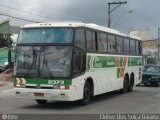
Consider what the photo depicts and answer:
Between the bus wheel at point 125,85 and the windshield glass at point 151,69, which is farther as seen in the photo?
the windshield glass at point 151,69

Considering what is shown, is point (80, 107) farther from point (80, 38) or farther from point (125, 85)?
point (125, 85)

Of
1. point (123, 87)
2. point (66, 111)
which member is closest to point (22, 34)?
point (66, 111)

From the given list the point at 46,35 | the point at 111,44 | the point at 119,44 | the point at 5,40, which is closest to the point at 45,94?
the point at 46,35

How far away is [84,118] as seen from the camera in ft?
45.3

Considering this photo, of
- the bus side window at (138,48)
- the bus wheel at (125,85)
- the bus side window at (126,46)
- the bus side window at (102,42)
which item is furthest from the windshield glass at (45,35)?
the bus side window at (138,48)

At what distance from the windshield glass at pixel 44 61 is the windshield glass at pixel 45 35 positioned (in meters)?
0.30

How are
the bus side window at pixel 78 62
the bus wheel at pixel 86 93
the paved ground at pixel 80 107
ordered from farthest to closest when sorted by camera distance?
→ the bus wheel at pixel 86 93 < the bus side window at pixel 78 62 < the paved ground at pixel 80 107

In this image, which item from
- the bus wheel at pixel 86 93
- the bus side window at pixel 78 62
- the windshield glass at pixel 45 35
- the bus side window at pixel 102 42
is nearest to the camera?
the bus side window at pixel 78 62

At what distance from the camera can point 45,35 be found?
17.1 meters

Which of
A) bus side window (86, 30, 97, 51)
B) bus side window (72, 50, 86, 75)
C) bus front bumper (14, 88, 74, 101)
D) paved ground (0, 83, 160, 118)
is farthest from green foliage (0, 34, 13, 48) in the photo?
bus front bumper (14, 88, 74, 101)

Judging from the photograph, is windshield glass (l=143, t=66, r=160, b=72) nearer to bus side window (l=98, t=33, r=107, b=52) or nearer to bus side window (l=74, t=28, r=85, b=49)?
bus side window (l=98, t=33, r=107, b=52)

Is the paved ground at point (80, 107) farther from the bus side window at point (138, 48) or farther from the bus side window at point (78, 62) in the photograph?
the bus side window at point (138, 48)

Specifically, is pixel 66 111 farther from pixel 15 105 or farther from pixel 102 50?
pixel 102 50

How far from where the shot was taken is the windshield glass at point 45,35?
16.8m
